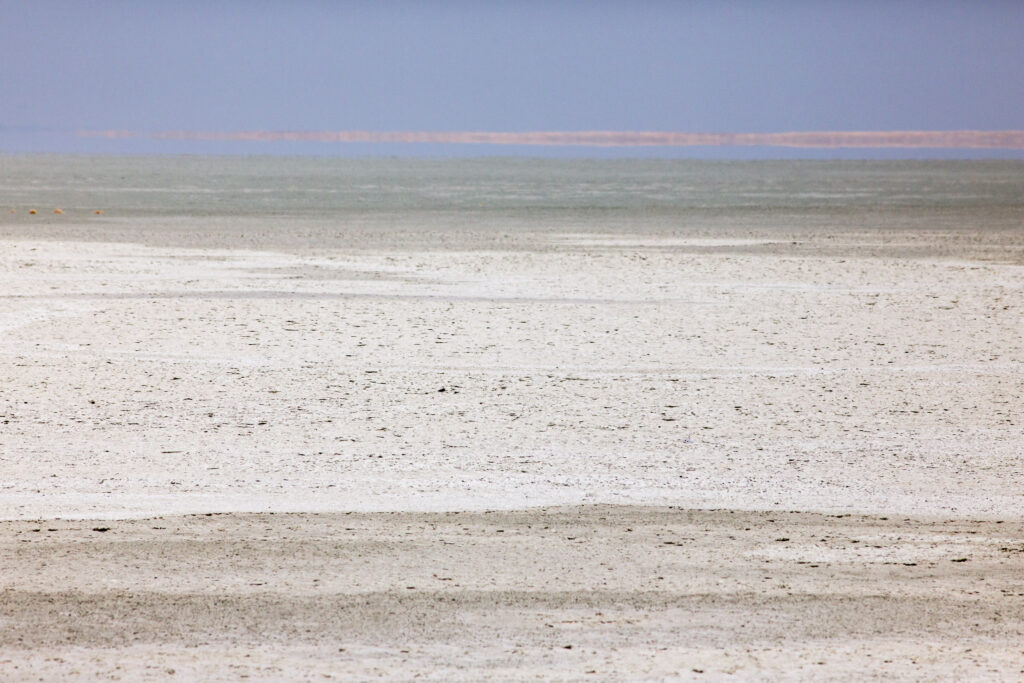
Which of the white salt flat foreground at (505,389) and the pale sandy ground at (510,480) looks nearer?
the pale sandy ground at (510,480)

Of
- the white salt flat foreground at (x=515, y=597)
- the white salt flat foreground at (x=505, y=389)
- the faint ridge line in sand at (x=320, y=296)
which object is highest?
the faint ridge line in sand at (x=320, y=296)

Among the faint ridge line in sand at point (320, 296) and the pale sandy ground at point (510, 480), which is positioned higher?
the faint ridge line in sand at point (320, 296)

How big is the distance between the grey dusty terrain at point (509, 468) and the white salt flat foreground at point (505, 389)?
0.04 meters

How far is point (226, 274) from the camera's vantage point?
16.2 m

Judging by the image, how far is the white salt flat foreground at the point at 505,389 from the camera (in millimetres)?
7242

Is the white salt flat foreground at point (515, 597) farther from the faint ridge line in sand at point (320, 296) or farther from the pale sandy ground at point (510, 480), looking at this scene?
the faint ridge line in sand at point (320, 296)

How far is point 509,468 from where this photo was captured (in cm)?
769

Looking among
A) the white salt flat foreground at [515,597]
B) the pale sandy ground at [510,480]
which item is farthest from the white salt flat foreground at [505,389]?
the white salt flat foreground at [515,597]

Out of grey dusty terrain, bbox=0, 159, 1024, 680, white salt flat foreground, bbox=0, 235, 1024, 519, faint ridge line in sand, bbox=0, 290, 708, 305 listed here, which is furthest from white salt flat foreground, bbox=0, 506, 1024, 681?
faint ridge line in sand, bbox=0, 290, 708, 305

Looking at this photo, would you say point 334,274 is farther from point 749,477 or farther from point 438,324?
point 749,477

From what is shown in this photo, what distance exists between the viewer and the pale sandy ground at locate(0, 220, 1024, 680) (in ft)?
16.2

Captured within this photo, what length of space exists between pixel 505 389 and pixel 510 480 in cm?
259

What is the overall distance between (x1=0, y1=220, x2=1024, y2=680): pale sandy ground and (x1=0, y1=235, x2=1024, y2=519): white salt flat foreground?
40mm

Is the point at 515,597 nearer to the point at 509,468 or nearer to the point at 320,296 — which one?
the point at 509,468
